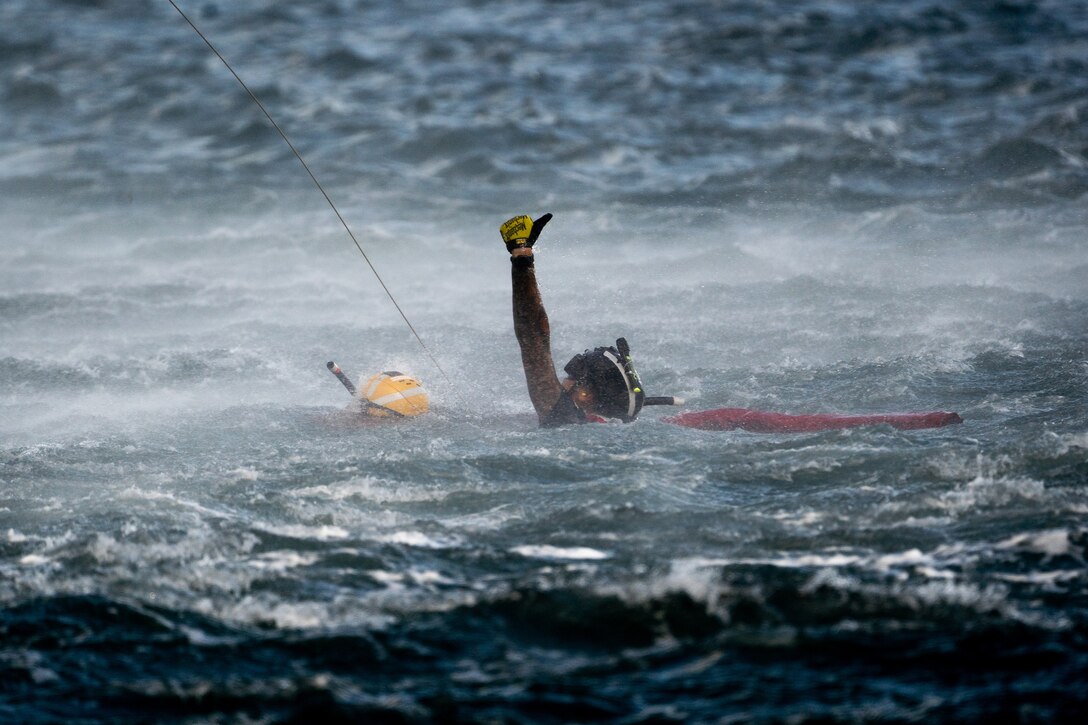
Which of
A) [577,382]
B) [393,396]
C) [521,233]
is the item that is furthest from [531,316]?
[393,396]

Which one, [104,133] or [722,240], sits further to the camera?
[104,133]

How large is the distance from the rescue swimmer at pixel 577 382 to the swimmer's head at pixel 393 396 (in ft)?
3.57

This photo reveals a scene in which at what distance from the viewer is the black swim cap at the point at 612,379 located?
922cm

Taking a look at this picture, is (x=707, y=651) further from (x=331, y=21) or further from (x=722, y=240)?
(x=331, y=21)

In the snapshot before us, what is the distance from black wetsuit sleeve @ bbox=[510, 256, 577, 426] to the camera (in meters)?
8.45

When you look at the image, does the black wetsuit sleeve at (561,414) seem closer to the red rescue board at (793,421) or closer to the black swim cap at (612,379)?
the black swim cap at (612,379)

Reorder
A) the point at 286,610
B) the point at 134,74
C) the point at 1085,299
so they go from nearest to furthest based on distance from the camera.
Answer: the point at 286,610 → the point at 1085,299 → the point at 134,74

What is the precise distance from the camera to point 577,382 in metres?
9.38

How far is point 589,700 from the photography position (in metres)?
4.45

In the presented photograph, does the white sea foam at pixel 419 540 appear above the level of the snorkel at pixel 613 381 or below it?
below

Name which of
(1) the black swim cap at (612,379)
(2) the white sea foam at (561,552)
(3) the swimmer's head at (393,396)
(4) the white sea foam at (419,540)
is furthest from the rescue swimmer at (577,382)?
(2) the white sea foam at (561,552)

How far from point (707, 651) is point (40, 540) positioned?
3866 millimetres

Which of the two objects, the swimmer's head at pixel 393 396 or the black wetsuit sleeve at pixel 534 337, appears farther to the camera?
the swimmer's head at pixel 393 396

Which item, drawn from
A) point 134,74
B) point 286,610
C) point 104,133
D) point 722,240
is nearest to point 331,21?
point 134,74
